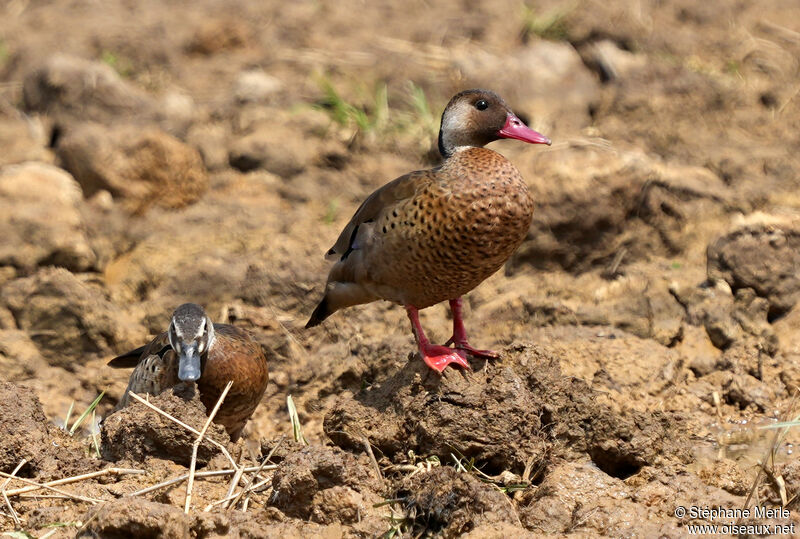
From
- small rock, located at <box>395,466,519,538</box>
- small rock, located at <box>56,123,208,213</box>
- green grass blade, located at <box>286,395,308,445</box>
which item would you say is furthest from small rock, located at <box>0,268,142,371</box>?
small rock, located at <box>395,466,519,538</box>

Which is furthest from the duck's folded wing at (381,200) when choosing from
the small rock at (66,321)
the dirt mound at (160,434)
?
the small rock at (66,321)

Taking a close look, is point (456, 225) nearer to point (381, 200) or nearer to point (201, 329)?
point (381, 200)

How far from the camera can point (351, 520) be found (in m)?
4.17

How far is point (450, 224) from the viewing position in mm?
4762

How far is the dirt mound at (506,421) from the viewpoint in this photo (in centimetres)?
450

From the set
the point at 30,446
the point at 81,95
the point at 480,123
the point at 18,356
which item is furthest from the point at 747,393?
the point at 81,95

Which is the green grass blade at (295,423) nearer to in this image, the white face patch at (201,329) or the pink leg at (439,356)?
the white face patch at (201,329)

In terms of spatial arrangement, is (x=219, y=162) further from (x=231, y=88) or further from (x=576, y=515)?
(x=576, y=515)

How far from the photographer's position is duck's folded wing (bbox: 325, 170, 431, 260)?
16.6 ft

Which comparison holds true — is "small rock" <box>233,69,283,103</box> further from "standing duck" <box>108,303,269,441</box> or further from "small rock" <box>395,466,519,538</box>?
"small rock" <box>395,466,519,538</box>

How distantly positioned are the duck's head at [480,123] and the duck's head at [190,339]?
1476mm

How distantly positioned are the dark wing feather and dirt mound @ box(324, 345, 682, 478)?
3.94 feet

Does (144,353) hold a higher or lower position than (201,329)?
lower

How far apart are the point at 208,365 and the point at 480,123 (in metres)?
1.78
